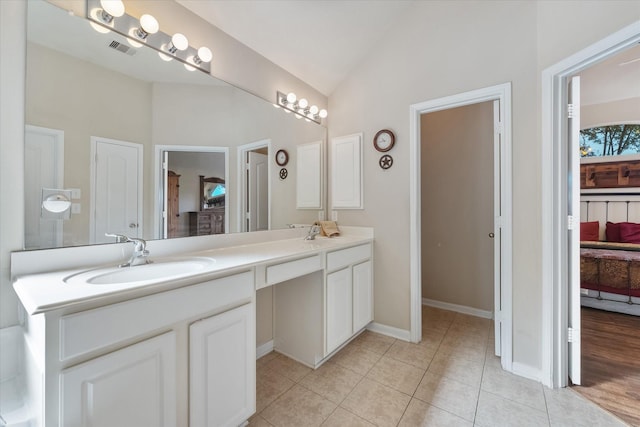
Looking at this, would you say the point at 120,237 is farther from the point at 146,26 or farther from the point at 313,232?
the point at 313,232

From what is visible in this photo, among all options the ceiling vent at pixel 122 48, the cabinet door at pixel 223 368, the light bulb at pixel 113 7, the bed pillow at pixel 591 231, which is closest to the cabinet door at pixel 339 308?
the cabinet door at pixel 223 368

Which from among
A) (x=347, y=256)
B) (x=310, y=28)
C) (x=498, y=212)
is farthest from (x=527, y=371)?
(x=310, y=28)

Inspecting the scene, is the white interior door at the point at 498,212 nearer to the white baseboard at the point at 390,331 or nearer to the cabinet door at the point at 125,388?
the white baseboard at the point at 390,331

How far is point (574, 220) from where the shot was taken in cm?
171

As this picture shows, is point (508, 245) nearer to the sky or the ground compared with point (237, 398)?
nearer to the sky

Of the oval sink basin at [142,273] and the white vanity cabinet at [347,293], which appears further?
the white vanity cabinet at [347,293]

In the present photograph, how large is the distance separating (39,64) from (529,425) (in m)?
3.01

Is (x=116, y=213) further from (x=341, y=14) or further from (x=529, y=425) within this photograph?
(x=529, y=425)

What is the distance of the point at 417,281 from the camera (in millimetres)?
2344

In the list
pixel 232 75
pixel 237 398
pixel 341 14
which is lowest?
pixel 237 398

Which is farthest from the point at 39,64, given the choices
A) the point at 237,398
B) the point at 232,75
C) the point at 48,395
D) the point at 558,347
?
the point at 558,347

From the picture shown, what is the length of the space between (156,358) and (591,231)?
4.89m

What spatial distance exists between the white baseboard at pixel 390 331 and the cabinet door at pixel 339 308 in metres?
0.46

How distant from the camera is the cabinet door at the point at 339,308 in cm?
198
